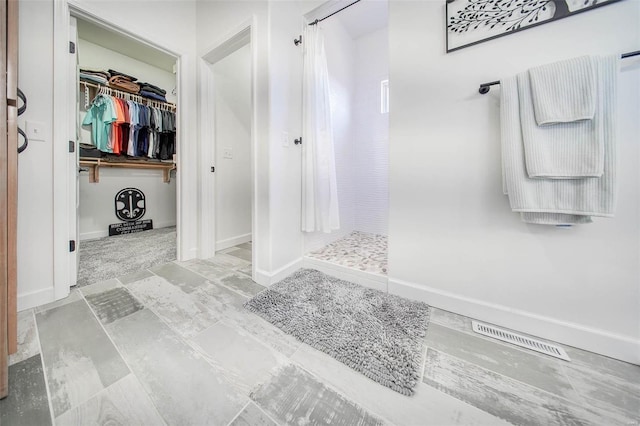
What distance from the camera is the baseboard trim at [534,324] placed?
0.97m

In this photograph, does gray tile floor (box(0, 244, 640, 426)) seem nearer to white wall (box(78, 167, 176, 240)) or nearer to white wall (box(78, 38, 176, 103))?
white wall (box(78, 167, 176, 240))

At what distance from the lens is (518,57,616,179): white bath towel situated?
906 millimetres

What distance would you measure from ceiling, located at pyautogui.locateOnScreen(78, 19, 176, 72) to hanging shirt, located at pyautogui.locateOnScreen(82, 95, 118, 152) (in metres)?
0.76

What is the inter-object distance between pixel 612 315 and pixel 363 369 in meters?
1.14

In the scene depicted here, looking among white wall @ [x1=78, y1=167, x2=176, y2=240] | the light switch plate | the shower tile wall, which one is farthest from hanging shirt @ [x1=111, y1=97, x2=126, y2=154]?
the shower tile wall

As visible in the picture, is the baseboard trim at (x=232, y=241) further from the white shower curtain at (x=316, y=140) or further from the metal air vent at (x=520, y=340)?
the metal air vent at (x=520, y=340)

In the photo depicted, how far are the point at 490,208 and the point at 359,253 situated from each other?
3.74 feet

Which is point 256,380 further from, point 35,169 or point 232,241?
point 232,241

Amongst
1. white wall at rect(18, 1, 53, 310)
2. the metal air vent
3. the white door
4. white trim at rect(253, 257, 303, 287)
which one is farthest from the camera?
white trim at rect(253, 257, 303, 287)

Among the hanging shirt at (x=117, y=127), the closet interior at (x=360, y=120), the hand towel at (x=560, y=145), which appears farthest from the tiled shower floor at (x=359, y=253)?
the hanging shirt at (x=117, y=127)

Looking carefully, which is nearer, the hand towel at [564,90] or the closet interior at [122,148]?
the hand towel at [564,90]

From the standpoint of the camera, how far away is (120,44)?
2.89 metres

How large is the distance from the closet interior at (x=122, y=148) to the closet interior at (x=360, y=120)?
1.89 m

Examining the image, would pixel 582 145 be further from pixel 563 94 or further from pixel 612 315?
pixel 612 315
